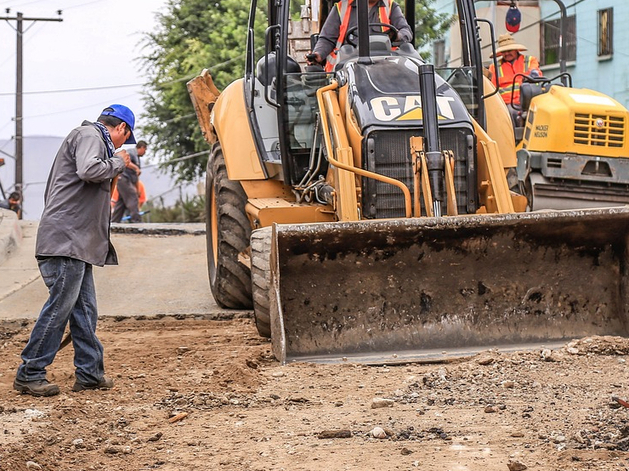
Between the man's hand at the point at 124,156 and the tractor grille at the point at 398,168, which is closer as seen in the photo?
the man's hand at the point at 124,156

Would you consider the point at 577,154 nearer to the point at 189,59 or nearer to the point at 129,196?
the point at 129,196

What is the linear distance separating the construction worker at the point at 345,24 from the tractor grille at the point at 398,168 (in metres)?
1.10

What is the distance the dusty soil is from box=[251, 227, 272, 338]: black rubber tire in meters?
0.23

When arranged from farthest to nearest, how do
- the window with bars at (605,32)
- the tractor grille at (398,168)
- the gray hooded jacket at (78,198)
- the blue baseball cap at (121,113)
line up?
1. the window with bars at (605,32)
2. the tractor grille at (398,168)
3. the blue baseball cap at (121,113)
4. the gray hooded jacket at (78,198)

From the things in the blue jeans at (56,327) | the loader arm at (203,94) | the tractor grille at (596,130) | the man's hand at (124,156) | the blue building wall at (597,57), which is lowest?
the blue jeans at (56,327)

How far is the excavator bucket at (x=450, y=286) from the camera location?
6555 millimetres

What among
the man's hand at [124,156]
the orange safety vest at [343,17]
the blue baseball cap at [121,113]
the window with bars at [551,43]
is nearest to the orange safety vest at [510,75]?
the orange safety vest at [343,17]

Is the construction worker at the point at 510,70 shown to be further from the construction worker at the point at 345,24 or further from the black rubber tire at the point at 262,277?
the black rubber tire at the point at 262,277

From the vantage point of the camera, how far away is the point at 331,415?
5.22m

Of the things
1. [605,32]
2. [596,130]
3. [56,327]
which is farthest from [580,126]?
[605,32]

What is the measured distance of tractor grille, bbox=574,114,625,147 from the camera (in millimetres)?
12086

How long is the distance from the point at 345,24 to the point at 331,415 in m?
3.49

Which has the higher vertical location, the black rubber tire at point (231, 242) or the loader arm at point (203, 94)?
the loader arm at point (203, 94)

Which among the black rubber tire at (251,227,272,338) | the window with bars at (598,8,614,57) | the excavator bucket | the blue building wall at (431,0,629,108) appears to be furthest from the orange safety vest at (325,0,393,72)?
the window with bars at (598,8,614,57)
